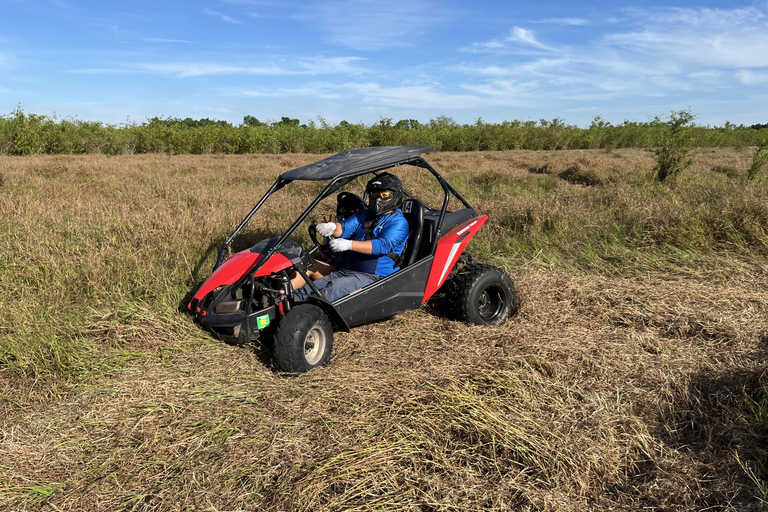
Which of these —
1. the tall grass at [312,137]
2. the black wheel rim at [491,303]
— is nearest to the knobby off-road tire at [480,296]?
the black wheel rim at [491,303]

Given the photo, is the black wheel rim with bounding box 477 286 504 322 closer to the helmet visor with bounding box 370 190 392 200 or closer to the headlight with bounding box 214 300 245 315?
the helmet visor with bounding box 370 190 392 200

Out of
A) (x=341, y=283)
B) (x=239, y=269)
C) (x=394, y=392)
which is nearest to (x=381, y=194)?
(x=341, y=283)

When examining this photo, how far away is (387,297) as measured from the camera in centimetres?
417

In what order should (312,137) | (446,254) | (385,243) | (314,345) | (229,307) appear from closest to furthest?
(229,307)
(314,345)
(385,243)
(446,254)
(312,137)

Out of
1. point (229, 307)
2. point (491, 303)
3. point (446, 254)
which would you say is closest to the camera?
point (229, 307)

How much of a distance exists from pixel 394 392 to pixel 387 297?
1.06 metres

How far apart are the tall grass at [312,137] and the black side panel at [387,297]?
22.8 m

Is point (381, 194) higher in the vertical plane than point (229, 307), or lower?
higher

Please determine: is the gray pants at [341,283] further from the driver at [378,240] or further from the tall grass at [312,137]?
the tall grass at [312,137]

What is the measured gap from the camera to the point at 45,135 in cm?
2378

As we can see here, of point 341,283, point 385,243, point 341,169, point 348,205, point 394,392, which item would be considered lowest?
point 394,392

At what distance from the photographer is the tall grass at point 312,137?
24.2 m

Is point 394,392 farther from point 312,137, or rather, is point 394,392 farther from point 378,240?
point 312,137

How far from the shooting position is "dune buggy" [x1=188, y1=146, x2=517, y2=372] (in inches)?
142
